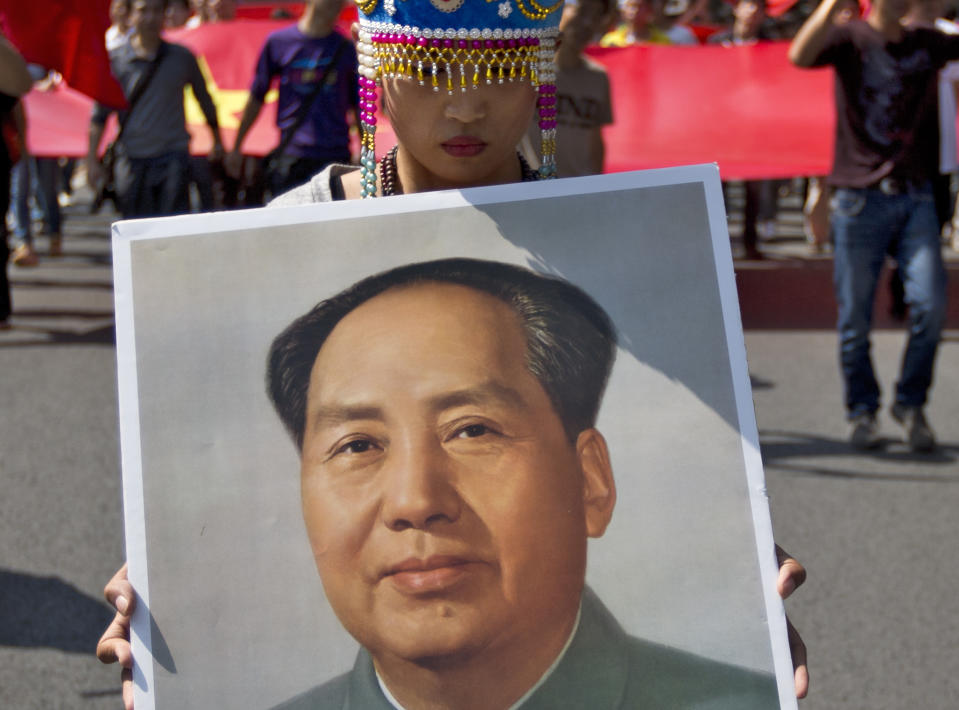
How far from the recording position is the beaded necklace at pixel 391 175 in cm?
181

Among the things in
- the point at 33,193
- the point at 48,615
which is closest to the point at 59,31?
the point at 48,615

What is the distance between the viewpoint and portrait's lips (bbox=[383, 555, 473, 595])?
1.44m

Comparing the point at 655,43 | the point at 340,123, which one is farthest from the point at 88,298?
the point at 655,43

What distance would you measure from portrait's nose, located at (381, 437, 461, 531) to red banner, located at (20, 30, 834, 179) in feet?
20.7

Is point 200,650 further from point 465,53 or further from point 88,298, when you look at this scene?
point 88,298

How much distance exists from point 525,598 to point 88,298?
7071 mm

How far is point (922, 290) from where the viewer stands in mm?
4684

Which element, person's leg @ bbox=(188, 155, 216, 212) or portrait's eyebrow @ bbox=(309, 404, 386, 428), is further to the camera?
person's leg @ bbox=(188, 155, 216, 212)

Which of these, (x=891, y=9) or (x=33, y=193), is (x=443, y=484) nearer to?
(x=891, y=9)

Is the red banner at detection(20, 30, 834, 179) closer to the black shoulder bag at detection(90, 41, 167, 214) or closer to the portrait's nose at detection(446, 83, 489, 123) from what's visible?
the black shoulder bag at detection(90, 41, 167, 214)

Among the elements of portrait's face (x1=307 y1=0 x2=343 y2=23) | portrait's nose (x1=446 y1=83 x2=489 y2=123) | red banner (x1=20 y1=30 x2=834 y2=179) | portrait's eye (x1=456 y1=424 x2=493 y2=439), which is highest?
portrait's nose (x1=446 y1=83 x2=489 y2=123)

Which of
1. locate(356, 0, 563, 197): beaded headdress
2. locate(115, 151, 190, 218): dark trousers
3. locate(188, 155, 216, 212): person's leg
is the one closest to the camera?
locate(356, 0, 563, 197): beaded headdress

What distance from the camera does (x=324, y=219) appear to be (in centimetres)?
154

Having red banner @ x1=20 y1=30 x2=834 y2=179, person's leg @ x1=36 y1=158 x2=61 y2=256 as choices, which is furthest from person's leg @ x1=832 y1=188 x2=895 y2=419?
person's leg @ x1=36 y1=158 x2=61 y2=256
